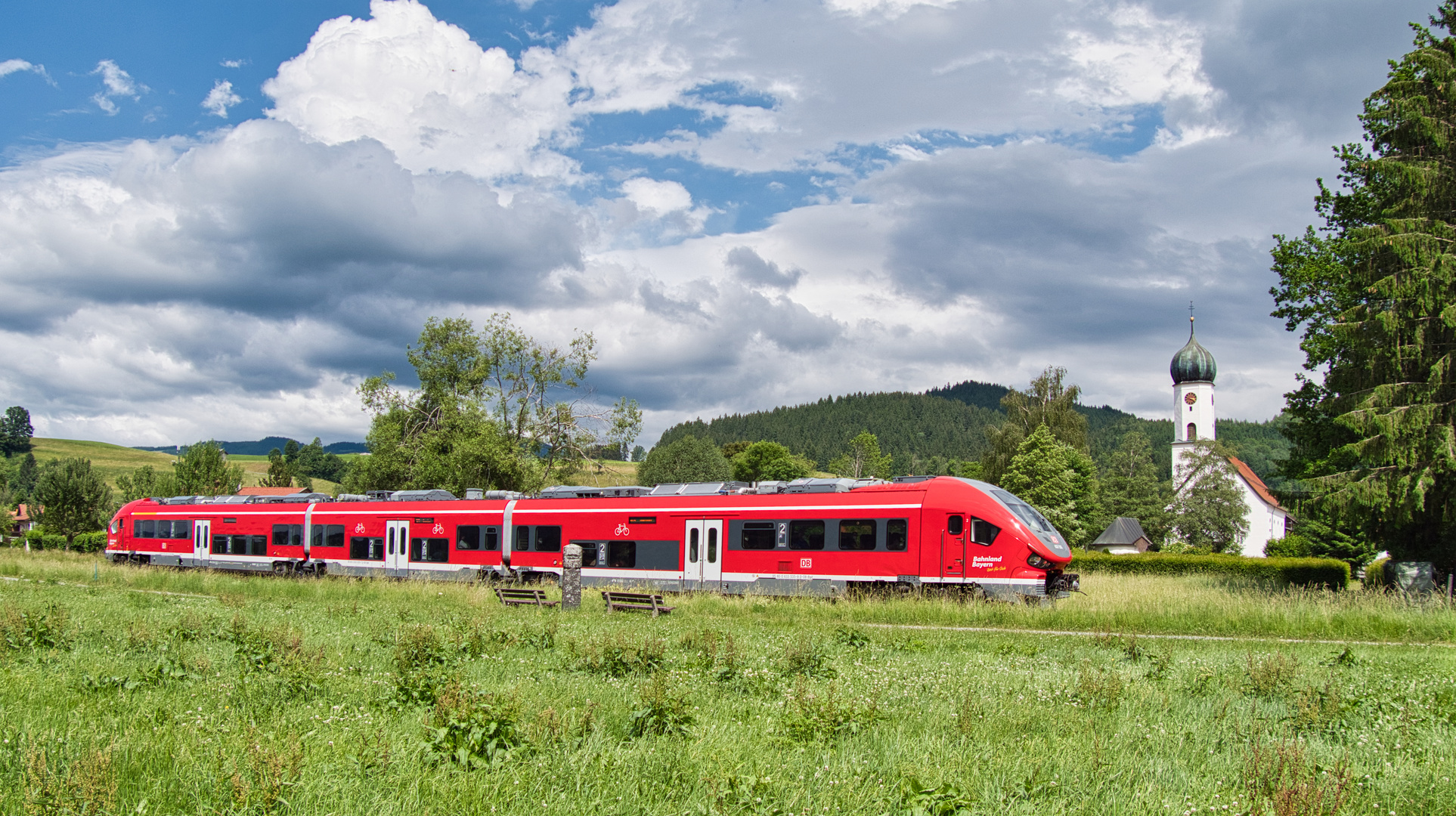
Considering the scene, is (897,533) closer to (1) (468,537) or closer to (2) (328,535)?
(1) (468,537)

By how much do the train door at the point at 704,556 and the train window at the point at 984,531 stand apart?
7.17 meters

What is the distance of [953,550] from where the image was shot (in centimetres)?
2297

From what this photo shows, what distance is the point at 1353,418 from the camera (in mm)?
22969

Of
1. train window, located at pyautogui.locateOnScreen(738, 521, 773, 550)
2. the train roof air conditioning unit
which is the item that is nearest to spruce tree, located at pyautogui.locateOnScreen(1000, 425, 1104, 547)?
Result: train window, located at pyautogui.locateOnScreen(738, 521, 773, 550)

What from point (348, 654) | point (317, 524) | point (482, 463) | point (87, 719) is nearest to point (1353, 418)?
point (348, 654)

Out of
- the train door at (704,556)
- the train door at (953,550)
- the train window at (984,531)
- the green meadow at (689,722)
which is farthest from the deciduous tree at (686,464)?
the green meadow at (689,722)

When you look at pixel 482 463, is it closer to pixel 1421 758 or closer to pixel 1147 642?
pixel 1147 642

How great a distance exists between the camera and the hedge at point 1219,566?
39.0m

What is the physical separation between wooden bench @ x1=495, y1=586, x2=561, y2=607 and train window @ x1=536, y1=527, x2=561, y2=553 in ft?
28.5

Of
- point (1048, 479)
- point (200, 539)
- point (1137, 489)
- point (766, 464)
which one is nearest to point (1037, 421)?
point (1048, 479)

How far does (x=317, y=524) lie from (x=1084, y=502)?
5021 centimetres

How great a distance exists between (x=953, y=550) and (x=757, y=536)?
5523mm

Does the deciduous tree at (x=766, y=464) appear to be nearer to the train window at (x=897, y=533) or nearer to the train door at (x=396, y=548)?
the train door at (x=396, y=548)

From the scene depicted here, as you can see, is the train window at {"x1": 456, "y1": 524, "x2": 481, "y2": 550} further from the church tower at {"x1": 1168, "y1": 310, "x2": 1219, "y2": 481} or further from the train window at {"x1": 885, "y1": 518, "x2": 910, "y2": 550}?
the church tower at {"x1": 1168, "y1": 310, "x2": 1219, "y2": 481}
